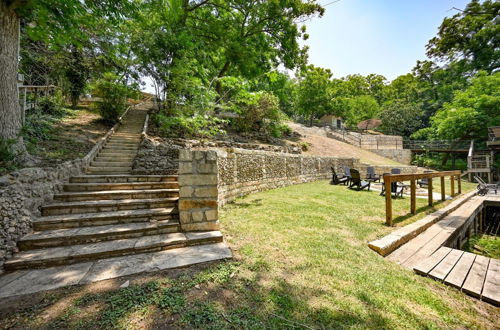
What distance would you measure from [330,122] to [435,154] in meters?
17.4

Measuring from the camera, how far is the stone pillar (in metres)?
3.45

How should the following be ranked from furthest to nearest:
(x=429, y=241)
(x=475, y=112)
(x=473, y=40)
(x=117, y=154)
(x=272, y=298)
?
(x=473, y=40) < (x=475, y=112) < (x=117, y=154) < (x=429, y=241) < (x=272, y=298)

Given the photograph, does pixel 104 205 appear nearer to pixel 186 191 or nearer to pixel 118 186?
pixel 118 186

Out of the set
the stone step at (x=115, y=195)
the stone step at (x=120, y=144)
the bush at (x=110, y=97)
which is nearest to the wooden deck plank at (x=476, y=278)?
the stone step at (x=115, y=195)

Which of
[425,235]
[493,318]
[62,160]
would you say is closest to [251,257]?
[493,318]

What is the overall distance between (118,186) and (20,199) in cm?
156

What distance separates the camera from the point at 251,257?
9.33 ft

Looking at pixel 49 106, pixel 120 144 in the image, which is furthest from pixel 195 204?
pixel 49 106

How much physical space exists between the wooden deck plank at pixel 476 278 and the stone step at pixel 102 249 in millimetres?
3532

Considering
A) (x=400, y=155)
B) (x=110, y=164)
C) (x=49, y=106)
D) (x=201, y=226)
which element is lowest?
(x=201, y=226)

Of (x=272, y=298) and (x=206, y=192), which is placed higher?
(x=206, y=192)

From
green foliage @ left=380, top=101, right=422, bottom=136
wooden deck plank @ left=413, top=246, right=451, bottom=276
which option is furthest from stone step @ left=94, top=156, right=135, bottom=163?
green foliage @ left=380, top=101, right=422, bottom=136

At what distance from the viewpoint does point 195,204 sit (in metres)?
3.50

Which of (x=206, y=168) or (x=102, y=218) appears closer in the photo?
(x=102, y=218)
